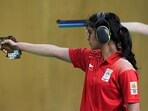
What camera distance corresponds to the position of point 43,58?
4.48m

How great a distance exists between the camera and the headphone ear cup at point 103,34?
2424mm

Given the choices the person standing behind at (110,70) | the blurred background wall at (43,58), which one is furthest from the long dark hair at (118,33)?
the blurred background wall at (43,58)

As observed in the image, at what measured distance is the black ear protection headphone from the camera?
2.43 metres

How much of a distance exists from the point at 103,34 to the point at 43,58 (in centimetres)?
212

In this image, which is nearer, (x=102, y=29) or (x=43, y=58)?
(x=102, y=29)

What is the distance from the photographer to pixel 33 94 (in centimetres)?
446

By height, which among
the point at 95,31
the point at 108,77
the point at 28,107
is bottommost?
the point at 28,107

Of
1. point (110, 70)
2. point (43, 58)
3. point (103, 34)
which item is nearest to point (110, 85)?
point (110, 70)

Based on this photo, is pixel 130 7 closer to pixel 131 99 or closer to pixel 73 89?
pixel 73 89

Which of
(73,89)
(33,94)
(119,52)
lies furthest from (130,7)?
(119,52)

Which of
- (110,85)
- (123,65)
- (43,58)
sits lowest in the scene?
(110,85)

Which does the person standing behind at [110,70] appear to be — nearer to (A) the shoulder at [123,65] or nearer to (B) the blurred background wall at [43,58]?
(A) the shoulder at [123,65]

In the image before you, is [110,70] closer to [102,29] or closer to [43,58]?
[102,29]

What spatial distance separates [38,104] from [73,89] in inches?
17.6
